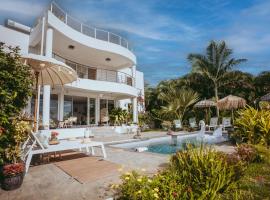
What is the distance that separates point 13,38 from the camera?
41.4 feet

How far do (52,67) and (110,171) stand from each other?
449cm

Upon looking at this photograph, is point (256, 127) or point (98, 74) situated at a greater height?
point (98, 74)

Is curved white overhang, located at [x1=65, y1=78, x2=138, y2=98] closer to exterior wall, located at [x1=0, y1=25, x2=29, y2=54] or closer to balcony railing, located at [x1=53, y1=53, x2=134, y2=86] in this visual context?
→ balcony railing, located at [x1=53, y1=53, x2=134, y2=86]

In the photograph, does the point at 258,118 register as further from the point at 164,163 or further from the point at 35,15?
the point at 35,15

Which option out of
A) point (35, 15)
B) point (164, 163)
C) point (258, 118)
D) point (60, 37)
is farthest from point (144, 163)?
point (35, 15)

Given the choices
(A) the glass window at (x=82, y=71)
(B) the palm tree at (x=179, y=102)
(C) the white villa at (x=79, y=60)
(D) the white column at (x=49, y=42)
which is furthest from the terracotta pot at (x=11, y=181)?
(B) the palm tree at (x=179, y=102)

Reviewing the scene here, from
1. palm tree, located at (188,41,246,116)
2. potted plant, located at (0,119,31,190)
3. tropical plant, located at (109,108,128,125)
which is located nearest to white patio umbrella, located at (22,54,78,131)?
potted plant, located at (0,119,31,190)

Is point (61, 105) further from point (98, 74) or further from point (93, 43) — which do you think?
point (98, 74)

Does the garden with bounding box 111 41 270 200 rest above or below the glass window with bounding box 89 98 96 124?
below

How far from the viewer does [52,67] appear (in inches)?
321

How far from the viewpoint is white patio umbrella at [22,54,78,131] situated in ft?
23.6

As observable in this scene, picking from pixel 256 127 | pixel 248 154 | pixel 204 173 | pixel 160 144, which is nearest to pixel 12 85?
pixel 204 173

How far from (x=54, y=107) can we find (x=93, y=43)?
6.45m

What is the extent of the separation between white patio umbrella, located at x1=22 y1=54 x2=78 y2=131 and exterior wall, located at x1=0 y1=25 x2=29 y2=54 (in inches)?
200
